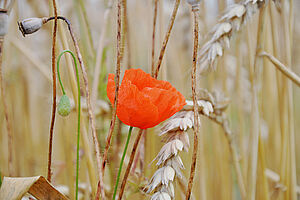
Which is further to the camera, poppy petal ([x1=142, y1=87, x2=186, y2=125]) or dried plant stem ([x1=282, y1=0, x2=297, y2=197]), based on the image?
dried plant stem ([x1=282, y1=0, x2=297, y2=197])

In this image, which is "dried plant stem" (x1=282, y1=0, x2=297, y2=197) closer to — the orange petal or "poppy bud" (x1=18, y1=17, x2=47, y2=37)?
the orange petal

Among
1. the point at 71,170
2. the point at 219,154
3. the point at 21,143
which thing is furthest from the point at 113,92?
the point at 21,143

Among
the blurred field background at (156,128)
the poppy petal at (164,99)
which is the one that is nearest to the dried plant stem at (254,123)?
the blurred field background at (156,128)

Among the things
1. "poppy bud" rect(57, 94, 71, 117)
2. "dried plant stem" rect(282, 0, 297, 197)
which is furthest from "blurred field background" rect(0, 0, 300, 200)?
"poppy bud" rect(57, 94, 71, 117)

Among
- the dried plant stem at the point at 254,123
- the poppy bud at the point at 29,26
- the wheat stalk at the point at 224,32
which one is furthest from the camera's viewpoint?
the dried plant stem at the point at 254,123

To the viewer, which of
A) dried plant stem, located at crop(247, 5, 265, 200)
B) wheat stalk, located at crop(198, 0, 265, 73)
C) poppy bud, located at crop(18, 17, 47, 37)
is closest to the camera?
poppy bud, located at crop(18, 17, 47, 37)

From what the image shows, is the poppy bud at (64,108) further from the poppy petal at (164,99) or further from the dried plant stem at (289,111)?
the dried plant stem at (289,111)

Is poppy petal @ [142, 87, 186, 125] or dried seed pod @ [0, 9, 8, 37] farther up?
dried seed pod @ [0, 9, 8, 37]

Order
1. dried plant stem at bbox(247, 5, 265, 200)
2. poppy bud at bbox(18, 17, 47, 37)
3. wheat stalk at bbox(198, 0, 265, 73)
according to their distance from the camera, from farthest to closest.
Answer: dried plant stem at bbox(247, 5, 265, 200) → wheat stalk at bbox(198, 0, 265, 73) → poppy bud at bbox(18, 17, 47, 37)

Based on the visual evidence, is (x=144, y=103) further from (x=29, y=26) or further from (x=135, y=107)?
(x=29, y=26)

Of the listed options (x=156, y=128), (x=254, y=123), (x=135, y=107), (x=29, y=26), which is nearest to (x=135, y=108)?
(x=135, y=107)

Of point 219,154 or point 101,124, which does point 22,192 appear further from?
point 219,154

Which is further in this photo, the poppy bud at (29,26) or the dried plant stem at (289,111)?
the dried plant stem at (289,111)
